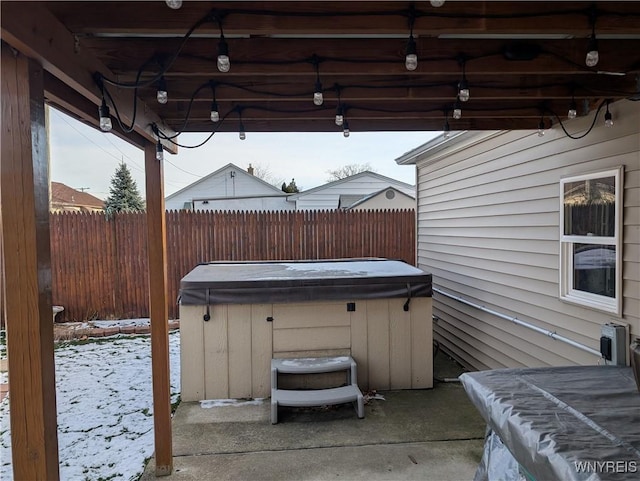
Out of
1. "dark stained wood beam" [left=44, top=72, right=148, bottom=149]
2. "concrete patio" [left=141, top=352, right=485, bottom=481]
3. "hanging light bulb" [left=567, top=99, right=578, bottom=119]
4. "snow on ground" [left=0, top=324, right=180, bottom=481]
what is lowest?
"concrete patio" [left=141, top=352, right=485, bottom=481]

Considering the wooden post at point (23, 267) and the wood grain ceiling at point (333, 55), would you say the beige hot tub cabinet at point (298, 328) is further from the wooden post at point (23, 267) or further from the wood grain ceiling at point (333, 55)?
the wooden post at point (23, 267)

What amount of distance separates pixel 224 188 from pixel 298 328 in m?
13.6

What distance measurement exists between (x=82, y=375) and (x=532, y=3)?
200 inches

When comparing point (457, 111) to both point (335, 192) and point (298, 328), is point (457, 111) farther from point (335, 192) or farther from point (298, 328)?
point (335, 192)

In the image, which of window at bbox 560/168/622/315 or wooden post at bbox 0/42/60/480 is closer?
wooden post at bbox 0/42/60/480

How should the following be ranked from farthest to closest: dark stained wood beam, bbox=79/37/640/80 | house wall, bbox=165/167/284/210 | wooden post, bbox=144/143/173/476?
house wall, bbox=165/167/284/210, wooden post, bbox=144/143/173/476, dark stained wood beam, bbox=79/37/640/80

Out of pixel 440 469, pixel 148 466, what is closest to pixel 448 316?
pixel 440 469

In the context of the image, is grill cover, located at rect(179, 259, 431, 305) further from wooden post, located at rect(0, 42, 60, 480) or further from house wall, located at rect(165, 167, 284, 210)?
house wall, located at rect(165, 167, 284, 210)

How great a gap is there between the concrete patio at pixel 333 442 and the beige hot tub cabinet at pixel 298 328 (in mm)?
251

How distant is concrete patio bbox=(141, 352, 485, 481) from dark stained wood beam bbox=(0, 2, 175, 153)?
7.93 ft

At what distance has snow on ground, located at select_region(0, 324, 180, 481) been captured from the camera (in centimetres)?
272

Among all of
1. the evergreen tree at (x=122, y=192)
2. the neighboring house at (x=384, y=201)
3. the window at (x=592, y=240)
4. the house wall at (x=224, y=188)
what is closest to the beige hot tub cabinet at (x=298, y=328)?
the window at (x=592, y=240)

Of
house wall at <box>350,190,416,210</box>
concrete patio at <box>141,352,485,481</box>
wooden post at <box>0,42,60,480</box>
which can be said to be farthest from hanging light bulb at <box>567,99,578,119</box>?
house wall at <box>350,190,416,210</box>

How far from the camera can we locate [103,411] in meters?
3.54
